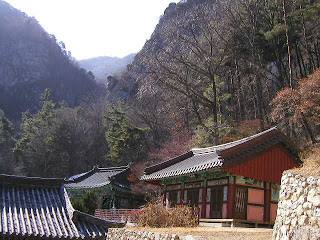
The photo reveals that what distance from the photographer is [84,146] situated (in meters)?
53.4

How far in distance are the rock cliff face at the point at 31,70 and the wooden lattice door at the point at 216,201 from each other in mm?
79454

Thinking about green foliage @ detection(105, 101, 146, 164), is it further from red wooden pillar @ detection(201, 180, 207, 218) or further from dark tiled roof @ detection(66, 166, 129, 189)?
red wooden pillar @ detection(201, 180, 207, 218)

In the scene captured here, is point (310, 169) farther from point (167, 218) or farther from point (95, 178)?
point (95, 178)

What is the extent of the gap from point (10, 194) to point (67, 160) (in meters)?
41.4

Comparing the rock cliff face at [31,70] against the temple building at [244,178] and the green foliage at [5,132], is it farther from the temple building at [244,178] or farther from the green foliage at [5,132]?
the temple building at [244,178]

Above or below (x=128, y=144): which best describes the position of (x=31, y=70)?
above

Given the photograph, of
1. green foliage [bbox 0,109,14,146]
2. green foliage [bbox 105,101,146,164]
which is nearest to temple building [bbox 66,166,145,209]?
green foliage [bbox 105,101,146,164]

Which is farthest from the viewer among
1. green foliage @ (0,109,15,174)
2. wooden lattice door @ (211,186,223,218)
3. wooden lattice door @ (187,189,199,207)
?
green foliage @ (0,109,15,174)

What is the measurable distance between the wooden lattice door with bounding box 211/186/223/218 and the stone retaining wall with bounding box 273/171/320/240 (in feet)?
26.4

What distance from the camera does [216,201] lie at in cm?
1703

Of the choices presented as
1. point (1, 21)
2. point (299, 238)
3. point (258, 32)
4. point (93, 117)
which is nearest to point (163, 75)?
point (258, 32)

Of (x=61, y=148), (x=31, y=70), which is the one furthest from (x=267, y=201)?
(x=31, y=70)

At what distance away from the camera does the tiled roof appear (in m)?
9.00

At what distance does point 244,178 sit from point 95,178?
2111 cm
